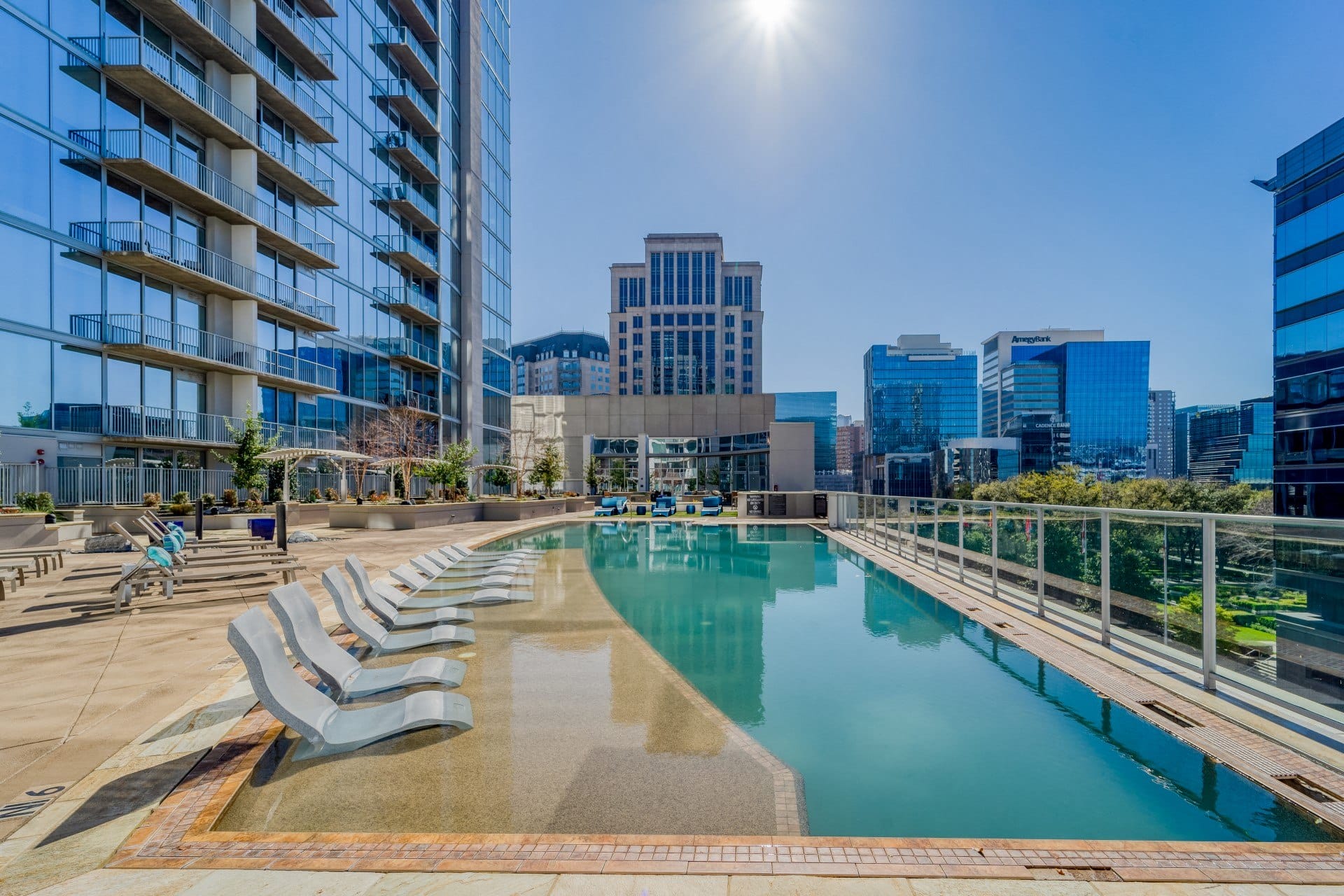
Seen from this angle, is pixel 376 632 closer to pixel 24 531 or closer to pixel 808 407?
pixel 24 531

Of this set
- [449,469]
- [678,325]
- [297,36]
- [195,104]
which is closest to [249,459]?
[449,469]

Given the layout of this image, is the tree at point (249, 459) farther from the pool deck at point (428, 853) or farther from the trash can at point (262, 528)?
the pool deck at point (428, 853)

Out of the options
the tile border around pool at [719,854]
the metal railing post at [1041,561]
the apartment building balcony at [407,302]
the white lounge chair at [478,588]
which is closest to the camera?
the tile border around pool at [719,854]

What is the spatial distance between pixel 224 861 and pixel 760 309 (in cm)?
9341

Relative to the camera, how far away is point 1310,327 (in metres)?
28.4

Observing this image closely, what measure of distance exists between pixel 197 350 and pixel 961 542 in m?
23.0

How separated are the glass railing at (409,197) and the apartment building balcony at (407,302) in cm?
414

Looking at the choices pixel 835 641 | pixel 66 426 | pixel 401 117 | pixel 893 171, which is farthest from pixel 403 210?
pixel 835 641

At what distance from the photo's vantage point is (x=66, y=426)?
16.5 m

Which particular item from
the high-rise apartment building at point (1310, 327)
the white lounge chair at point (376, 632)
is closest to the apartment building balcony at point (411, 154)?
the white lounge chair at point (376, 632)

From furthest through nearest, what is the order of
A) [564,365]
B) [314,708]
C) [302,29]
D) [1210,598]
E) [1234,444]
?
[564,365]
[1234,444]
[302,29]
[1210,598]
[314,708]

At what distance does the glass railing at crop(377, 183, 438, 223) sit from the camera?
102 feet

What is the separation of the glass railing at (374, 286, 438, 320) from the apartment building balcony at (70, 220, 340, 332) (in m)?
4.60

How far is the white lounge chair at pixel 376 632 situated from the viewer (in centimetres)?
614
